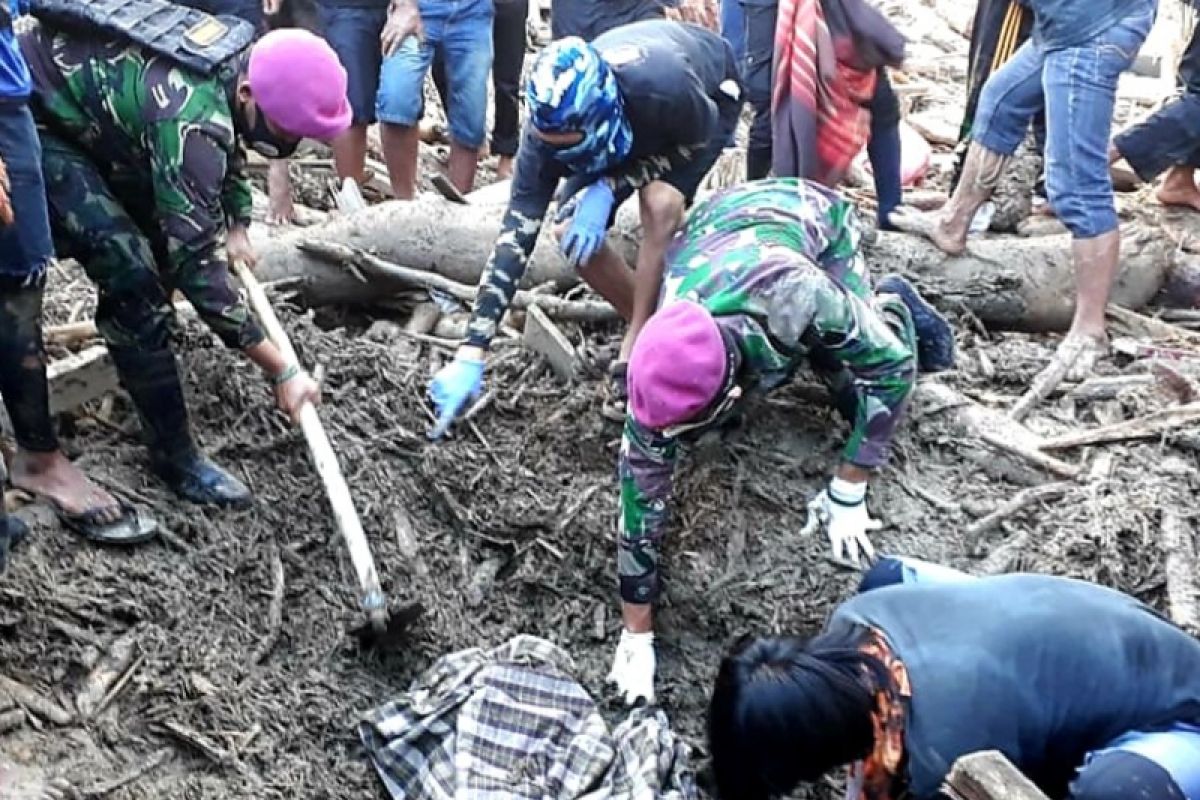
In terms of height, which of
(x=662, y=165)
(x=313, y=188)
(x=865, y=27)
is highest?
(x=865, y=27)

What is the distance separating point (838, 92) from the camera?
5.50 metres

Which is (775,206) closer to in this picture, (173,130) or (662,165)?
(662,165)

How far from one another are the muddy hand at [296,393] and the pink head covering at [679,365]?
1132mm

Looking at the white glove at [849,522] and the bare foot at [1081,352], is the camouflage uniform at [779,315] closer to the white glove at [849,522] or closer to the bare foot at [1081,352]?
the white glove at [849,522]

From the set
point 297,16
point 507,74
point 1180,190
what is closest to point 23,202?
point 297,16

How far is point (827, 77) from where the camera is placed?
5.48 meters

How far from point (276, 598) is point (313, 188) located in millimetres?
3089

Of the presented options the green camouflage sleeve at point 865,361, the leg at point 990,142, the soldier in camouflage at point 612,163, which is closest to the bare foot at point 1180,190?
the leg at point 990,142

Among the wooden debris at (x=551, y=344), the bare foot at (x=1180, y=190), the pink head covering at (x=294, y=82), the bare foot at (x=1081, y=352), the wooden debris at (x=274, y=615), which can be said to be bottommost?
the wooden debris at (x=274, y=615)

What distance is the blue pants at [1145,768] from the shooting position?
2.68 m

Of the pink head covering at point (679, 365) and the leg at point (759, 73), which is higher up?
the pink head covering at point (679, 365)

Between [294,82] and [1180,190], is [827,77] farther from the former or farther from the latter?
[294,82]

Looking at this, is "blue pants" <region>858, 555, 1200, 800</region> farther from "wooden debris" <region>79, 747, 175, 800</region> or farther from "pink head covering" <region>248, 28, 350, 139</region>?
"pink head covering" <region>248, 28, 350, 139</region>

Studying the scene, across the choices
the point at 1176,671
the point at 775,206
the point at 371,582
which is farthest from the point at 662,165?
the point at 1176,671
